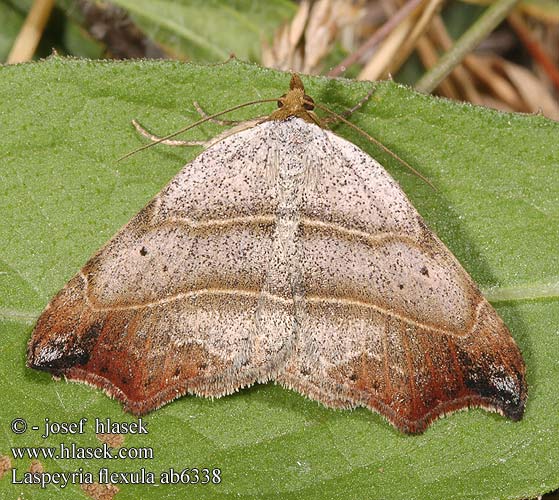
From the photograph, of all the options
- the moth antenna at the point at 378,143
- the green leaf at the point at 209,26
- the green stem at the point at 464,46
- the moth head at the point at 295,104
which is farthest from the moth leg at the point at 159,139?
the green stem at the point at 464,46

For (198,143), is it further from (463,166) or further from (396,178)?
(463,166)

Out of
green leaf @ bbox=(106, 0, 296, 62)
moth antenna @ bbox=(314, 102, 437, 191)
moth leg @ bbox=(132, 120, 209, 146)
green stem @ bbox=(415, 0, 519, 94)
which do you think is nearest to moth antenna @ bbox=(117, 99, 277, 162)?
moth leg @ bbox=(132, 120, 209, 146)

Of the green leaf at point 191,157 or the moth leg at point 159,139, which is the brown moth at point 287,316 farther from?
the moth leg at point 159,139

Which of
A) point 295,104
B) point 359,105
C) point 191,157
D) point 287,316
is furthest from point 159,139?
point 287,316

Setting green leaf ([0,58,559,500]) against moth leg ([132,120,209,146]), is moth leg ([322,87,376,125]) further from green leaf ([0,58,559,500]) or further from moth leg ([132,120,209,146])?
moth leg ([132,120,209,146])

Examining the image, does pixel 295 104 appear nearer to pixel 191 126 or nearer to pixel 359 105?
pixel 359 105

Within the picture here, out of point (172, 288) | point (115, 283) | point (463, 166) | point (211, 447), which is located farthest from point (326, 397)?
point (463, 166)
